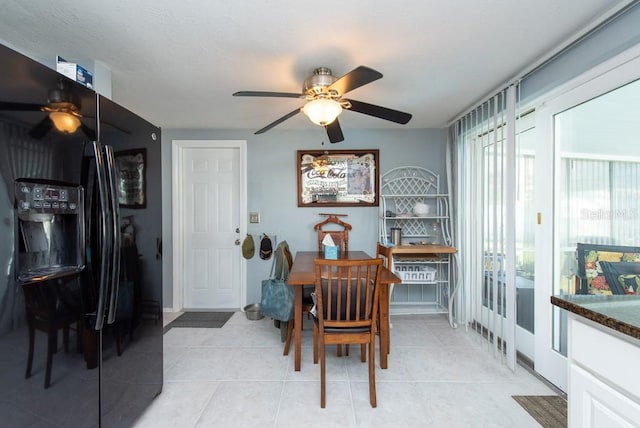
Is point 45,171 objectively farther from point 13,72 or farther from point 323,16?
point 323,16

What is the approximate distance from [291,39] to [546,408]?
9.18 feet

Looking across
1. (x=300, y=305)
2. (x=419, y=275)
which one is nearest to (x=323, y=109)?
(x=300, y=305)

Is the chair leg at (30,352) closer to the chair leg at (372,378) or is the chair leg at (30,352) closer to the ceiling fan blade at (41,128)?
the ceiling fan blade at (41,128)

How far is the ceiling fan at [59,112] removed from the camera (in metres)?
1.03

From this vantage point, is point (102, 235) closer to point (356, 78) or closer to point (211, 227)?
point (356, 78)

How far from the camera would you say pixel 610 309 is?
0.88 metres

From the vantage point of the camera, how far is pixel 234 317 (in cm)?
333

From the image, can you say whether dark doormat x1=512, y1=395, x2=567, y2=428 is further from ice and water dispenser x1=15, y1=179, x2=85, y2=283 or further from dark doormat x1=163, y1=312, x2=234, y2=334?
dark doormat x1=163, y1=312, x2=234, y2=334

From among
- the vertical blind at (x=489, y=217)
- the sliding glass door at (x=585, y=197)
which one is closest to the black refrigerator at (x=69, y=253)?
the vertical blind at (x=489, y=217)

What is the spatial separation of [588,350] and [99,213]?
196 centimetres

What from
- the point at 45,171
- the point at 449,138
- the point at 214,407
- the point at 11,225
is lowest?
the point at 214,407

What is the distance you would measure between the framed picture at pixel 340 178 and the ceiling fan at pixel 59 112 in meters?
2.39

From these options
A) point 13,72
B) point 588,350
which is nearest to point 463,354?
point 588,350

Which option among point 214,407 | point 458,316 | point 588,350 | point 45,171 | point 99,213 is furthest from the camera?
point 458,316
